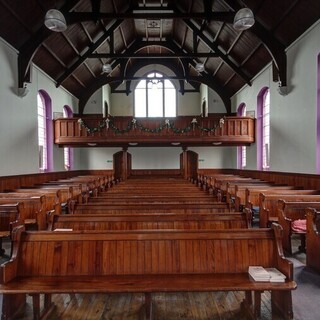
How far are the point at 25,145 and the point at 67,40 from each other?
13.7 ft

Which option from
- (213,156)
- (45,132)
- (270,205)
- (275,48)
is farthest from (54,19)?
(213,156)

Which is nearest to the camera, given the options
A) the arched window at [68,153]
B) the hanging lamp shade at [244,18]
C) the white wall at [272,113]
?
the hanging lamp shade at [244,18]

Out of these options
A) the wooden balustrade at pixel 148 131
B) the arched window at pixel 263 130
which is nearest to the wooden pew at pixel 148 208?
the arched window at pixel 263 130

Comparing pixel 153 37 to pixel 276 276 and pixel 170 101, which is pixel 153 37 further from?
pixel 276 276

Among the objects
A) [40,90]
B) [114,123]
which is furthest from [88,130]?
[40,90]

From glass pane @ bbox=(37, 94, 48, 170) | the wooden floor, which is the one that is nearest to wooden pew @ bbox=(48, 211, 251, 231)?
the wooden floor

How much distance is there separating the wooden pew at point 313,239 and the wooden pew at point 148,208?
3.80 ft

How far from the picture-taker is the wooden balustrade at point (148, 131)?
41.7 feet

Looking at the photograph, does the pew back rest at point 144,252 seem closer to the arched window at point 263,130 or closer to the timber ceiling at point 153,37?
the timber ceiling at point 153,37

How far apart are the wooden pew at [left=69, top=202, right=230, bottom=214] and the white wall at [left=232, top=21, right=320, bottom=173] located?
13.9 ft

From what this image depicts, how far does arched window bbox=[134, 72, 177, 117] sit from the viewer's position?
1823cm

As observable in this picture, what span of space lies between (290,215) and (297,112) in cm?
490

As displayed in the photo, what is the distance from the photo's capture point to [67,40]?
11008 millimetres

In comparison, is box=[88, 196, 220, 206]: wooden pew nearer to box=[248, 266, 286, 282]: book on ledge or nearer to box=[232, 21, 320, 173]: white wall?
box=[248, 266, 286, 282]: book on ledge
